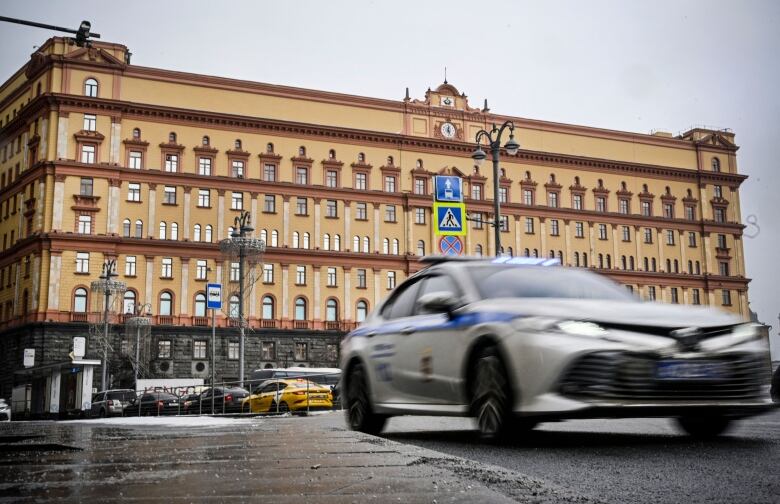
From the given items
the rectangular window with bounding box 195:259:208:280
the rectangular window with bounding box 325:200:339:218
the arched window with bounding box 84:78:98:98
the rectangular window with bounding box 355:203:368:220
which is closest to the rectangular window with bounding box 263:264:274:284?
the rectangular window with bounding box 195:259:208:280

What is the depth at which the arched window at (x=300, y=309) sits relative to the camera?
7144 centimetres

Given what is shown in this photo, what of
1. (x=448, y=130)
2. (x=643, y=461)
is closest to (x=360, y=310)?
(x=448, y=130)

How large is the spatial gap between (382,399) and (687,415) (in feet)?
10.7

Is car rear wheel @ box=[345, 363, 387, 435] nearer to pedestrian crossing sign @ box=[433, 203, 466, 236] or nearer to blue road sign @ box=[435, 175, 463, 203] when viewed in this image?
pedestrian crossing sign @ box=[433, 203, 466, 236]

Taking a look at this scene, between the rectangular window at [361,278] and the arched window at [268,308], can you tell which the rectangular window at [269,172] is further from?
the rectangular window at [361,278]

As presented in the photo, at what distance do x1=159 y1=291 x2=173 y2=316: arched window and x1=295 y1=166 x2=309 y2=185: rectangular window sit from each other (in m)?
13.7

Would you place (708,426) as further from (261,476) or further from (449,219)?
(449,219)

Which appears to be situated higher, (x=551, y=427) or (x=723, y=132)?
(x=723, y=132)

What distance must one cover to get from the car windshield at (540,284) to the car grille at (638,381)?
1.20 metres

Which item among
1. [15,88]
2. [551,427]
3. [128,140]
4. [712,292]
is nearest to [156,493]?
[551,427]

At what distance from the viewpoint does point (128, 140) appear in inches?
2675

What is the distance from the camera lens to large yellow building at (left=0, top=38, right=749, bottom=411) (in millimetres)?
65812

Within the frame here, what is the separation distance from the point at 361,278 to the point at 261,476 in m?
69.6

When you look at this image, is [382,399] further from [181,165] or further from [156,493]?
[181,165]
